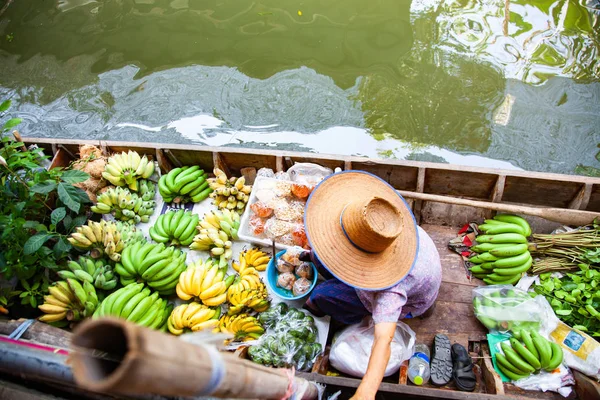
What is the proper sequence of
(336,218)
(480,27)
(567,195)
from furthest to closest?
(480,27)
(567,195)
(336,218)

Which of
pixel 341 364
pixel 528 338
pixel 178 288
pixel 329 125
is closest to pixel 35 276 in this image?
pixel 178 288

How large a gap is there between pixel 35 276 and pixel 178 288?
1094 millimetres

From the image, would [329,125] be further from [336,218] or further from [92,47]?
[92,47]

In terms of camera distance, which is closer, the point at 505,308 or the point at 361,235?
the point at 361,235

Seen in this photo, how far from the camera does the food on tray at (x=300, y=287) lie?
120 inches

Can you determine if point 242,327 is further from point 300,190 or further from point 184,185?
point 184,185

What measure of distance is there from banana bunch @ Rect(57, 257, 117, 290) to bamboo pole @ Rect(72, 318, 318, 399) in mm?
2372

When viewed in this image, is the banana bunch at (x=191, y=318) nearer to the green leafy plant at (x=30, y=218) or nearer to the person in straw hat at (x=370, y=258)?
the person in straw hat at (x=370, y=258)

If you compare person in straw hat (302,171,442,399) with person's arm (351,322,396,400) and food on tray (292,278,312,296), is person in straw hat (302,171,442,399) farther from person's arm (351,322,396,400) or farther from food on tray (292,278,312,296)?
food on tray (292,278,312,296)

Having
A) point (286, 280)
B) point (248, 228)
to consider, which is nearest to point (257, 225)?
point (248, 228)

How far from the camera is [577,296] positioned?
9.77 ft

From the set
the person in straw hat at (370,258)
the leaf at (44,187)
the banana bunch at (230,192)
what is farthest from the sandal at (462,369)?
the leaf at (44,187)

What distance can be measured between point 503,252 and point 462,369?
0.91 metres

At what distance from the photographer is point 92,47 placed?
6.00m
